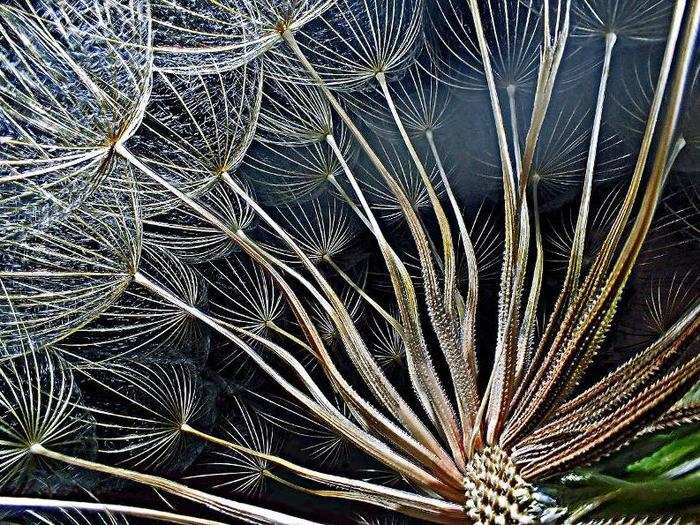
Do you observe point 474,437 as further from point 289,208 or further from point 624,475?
point 289,208

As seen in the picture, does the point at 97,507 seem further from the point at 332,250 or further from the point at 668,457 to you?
the point at 668,457

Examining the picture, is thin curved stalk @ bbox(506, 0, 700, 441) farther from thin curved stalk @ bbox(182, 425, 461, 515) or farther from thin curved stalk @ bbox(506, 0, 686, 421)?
thin curved stalk @ bbox(182, 425, 461, 515)

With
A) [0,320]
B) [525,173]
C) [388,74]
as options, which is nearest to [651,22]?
[525,173]

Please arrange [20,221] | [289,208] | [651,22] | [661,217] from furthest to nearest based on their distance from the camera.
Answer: [289,208], [661,217], [651,22], [20,221]

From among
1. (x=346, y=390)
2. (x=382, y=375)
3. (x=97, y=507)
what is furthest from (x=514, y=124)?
(x=97, y=507)

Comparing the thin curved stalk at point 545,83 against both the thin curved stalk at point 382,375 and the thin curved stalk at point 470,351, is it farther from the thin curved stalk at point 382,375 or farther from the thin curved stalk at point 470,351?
the thin curved stalk at point 382,375

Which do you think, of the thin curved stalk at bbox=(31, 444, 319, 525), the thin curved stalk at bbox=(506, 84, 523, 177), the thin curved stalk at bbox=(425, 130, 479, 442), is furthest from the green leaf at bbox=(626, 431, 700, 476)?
the thin curved stalk at bbox=(506, 84, 523, 177)
